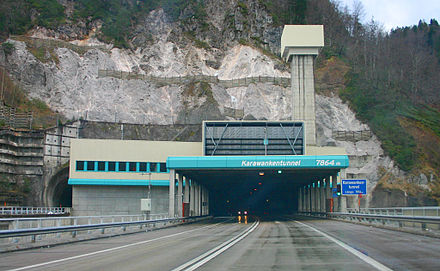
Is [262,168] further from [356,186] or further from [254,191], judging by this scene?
[254,191]

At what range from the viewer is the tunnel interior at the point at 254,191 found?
62.5 m

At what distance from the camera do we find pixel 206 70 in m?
107

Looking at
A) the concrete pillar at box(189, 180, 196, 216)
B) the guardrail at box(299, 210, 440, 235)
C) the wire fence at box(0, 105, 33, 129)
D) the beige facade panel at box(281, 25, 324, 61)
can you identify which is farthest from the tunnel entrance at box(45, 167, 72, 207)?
the guardrail at box(299, 210, 440, 235)

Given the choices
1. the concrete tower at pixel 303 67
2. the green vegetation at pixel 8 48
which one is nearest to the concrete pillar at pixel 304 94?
the concrete tower at pixel 303 67

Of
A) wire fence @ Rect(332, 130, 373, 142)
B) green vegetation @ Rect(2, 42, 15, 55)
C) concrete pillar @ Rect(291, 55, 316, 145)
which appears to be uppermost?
green vegetation @ Rect(2, 42, 15, 55)

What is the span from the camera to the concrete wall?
63.6 meters

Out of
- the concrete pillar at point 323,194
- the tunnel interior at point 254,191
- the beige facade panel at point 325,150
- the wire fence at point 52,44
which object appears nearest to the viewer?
the concrete pillar at point 323,194

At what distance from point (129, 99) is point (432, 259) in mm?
86984

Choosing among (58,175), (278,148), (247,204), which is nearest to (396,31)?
(247,204)

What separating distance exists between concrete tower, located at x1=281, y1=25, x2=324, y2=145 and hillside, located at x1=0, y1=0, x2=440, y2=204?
1264 cm

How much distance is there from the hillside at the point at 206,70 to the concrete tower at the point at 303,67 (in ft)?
41.5

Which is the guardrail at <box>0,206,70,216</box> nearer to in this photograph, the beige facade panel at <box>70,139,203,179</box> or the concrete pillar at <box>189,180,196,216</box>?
the beige facade panel at <box>70,139,203,179</box>

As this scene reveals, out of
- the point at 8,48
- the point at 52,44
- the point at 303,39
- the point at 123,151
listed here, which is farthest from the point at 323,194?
the point at 8,48

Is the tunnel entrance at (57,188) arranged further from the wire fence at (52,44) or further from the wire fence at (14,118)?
the wire fence at (52,44)
